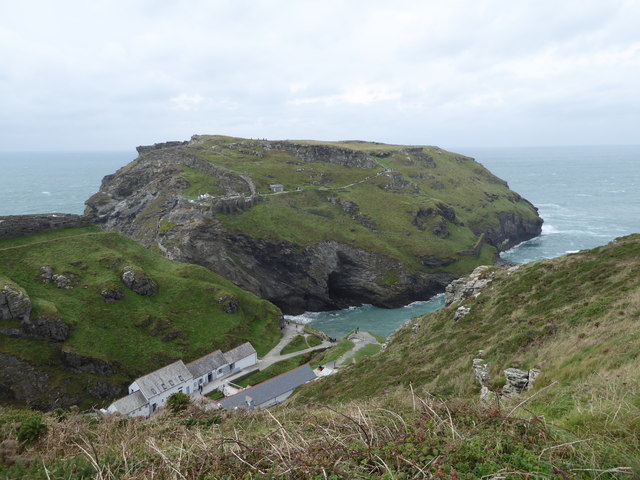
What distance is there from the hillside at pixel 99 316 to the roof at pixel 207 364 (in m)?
3.37

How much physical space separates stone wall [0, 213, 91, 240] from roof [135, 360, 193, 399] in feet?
141

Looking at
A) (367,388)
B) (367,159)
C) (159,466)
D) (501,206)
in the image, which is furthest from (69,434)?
(501,206)

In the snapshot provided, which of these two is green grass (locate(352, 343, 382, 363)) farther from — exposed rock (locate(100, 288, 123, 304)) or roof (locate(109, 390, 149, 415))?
exposed rock (locate(100, 288, 123, 304))

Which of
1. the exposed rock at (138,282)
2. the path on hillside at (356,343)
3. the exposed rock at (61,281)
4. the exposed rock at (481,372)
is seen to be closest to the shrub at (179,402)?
the exposed rock at (481,372)

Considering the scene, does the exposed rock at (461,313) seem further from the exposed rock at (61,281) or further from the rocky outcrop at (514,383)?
the exposed rock at (61,281)

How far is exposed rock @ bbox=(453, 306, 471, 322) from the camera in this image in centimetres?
3362

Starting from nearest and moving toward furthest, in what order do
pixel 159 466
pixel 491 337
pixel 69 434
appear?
pixel 159 466, pixel 69 434, pixel 491 337

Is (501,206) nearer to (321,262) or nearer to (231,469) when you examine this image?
(321,262)

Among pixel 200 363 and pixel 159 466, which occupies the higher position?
pixel 159 466

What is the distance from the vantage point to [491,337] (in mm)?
25875

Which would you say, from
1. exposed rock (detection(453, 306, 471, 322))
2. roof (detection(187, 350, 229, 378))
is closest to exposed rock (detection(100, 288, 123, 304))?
roof (detection(187, 350, 229, 378))

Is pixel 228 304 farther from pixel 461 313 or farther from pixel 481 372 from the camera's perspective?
pixel 481 372

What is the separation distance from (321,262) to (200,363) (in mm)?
51873

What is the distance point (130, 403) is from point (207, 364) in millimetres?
13007
